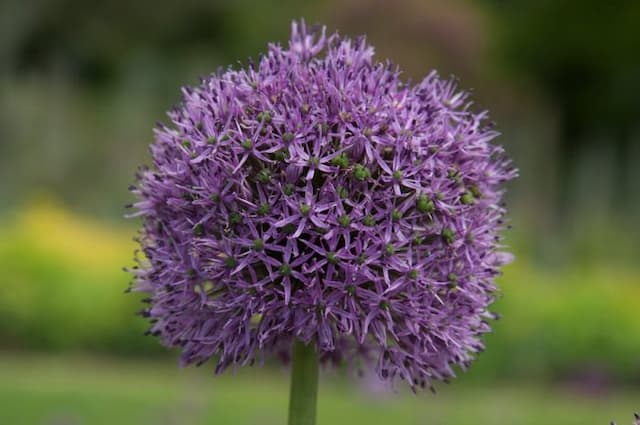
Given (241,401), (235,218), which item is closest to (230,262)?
(235,218)

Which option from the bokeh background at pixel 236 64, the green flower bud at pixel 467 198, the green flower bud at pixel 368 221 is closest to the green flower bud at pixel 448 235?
the green flower bud at pixel 467 198

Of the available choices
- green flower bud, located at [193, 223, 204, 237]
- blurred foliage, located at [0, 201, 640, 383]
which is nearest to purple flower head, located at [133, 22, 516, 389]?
green flower bud, located at [193, 223, 204, 237]

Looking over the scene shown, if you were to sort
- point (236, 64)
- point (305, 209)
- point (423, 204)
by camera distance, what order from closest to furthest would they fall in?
point (305, 209)
point (423, 204)
point (236, 64)

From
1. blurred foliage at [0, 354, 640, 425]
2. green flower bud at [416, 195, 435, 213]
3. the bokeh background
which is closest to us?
green flower bud at [416, 195, 435, 213]

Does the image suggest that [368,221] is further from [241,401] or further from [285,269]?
[241,401]

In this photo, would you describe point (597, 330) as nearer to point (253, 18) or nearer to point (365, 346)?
point (365, 346)

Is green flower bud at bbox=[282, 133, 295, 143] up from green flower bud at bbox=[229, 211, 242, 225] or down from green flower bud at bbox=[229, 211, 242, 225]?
up

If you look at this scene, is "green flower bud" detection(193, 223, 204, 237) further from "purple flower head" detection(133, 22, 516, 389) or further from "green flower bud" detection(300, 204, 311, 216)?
"green flower bud" detection(300, 204, 311, 216)
